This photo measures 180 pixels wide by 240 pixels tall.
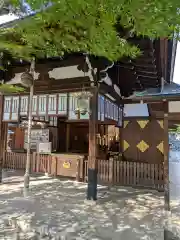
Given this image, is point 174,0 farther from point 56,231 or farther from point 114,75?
point 114,75

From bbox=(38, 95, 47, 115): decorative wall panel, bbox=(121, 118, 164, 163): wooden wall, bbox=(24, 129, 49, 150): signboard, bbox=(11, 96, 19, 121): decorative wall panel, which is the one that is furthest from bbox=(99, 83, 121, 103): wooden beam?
bbox=(24, 129, 49, 150): signboard

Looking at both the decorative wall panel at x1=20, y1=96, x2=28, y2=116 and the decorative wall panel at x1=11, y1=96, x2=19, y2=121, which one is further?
the decorative wall panel at x1=11, y1=96, x2=19, y2=121

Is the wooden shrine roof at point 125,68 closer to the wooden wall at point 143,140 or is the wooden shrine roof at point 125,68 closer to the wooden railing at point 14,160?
the wooden wall at point 143,140

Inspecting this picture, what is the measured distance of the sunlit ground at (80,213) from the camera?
3.81m

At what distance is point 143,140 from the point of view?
8484mm

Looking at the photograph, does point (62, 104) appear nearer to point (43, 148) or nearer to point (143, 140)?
point (143, 140)

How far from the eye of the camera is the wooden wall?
8.31 metres

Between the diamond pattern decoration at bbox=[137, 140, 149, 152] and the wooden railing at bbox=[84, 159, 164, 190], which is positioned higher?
the diamond pattern decoration at bbox=[137, 140, 149, 152]

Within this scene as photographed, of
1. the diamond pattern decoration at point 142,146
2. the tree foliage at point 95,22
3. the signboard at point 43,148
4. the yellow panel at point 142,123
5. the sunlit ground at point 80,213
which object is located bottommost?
the sunlit ground at point 80,213

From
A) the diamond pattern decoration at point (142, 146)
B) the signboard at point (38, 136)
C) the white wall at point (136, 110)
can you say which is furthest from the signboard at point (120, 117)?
the signboard at point (38, 136)

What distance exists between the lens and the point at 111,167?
733 centimetres

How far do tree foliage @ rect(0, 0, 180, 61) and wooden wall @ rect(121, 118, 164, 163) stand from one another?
5626 millimetres

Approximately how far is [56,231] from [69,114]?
375cm

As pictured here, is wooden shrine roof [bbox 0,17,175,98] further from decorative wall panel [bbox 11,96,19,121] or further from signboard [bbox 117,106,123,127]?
signboard [bbox 117,106,123,127]
